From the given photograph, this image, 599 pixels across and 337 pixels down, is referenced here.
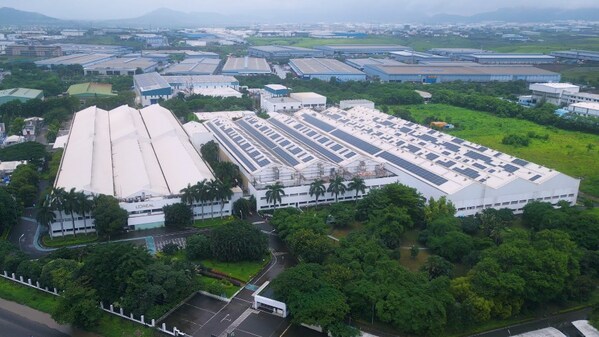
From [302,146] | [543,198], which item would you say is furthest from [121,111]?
[543,198]

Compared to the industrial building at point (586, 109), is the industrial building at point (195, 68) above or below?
above

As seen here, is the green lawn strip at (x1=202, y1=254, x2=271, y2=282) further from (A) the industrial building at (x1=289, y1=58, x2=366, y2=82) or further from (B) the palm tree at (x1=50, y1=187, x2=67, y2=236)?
(A) the industrial building at (x1=289, y1=58, x2=366, y2=82)

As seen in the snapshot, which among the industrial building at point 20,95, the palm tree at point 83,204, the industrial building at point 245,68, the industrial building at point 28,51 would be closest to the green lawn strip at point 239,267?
the palm tree at point 83,204

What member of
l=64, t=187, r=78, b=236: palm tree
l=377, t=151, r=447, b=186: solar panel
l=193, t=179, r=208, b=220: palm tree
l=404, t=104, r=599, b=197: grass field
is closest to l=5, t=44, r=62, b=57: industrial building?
l=404, t=104, r=599, b=197: grass field

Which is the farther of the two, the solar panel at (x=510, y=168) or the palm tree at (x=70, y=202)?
the solar panel at (x=510, y=168)

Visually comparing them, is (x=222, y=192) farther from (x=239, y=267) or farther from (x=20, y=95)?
(x=20, y=95)

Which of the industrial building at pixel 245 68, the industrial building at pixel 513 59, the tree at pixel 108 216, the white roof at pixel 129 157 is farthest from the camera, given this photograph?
the industrial building at pixel 513 59

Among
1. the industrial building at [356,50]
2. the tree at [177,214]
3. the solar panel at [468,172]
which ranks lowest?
the tree at [177,214]

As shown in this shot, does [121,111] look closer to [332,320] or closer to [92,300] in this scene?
[92,300]

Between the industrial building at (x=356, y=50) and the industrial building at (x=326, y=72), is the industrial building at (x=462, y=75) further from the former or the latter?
the industrial building at (x=356, y=50)
